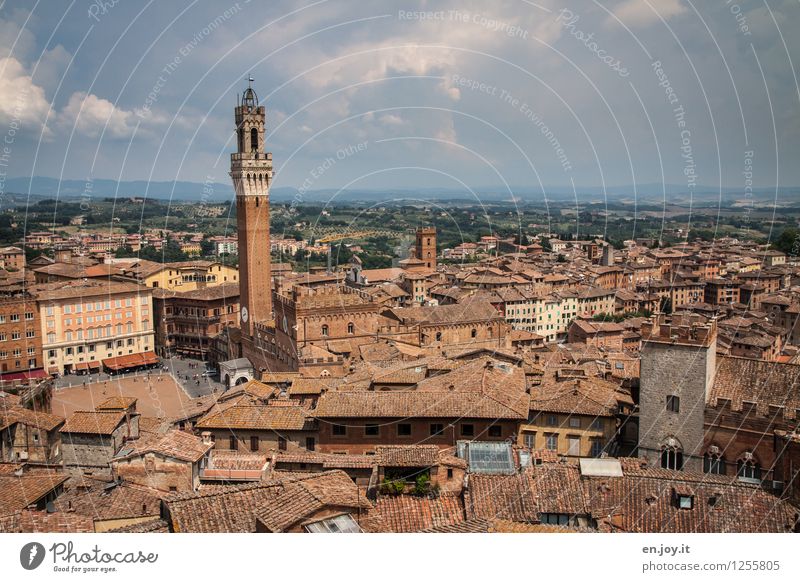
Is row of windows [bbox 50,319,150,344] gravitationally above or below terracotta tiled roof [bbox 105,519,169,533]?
below

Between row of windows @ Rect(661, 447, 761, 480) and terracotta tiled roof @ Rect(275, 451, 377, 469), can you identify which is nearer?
terracotta tiled roof @ Rect(275, 451, 377, 469)

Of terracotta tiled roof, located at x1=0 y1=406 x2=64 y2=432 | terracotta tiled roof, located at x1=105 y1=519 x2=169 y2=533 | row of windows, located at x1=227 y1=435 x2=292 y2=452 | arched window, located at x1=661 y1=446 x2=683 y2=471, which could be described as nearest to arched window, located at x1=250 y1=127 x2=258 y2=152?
terracotta tiled roof, located at x1=0 y1=406 x2=64 y2=432

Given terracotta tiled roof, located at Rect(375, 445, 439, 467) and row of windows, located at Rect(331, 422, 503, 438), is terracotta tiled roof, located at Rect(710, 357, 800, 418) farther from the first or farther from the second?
terracotta tiled roof, located at Rect(375, 445, 439, 467)

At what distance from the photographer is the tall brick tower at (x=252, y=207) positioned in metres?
38.2

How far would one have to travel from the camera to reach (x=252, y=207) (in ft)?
127

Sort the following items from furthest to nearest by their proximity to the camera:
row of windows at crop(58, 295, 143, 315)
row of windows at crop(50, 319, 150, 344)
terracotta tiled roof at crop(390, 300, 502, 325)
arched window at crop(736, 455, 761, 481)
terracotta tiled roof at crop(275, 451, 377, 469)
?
1. row of windows at crop(58, 295, 143, 315)
2. row of windows at crop(50, 319, 150, 344)
3. terracotta tiled roof at crop(390, 300, 502, 325)
4. arched window at crop(736, 455, 761, 481)
5. terracotta tiled roof at crop(275, 451, 377, 469)

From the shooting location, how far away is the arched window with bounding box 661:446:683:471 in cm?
1540

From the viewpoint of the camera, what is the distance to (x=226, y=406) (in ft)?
62.3

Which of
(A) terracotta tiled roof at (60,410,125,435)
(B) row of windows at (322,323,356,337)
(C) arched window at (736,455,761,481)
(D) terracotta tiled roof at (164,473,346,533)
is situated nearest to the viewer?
(D) terracotta tiled roof at (164,473,346,533)

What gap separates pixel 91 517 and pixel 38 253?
59.7 m

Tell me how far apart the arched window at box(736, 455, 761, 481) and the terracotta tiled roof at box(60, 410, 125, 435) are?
1353 centimetres

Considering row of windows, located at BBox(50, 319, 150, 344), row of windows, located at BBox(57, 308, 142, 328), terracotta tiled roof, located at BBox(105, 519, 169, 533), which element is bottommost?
row of windows, located at BBox(50, 319, 150, 344)

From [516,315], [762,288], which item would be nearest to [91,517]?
[516,315]
